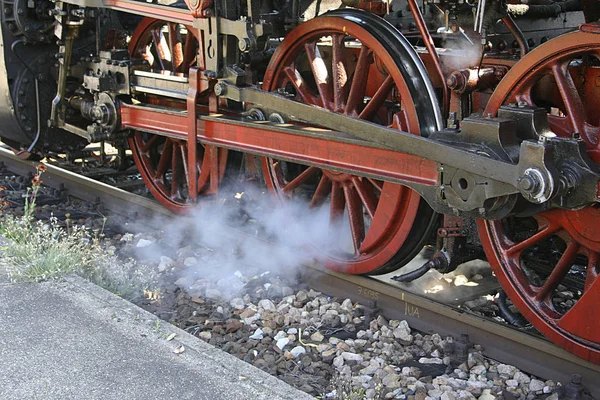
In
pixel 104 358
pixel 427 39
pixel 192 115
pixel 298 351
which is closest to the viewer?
pixel 104 358

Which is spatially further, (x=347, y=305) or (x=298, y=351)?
(x=347, y=305)

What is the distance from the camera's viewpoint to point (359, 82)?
448 centimetres

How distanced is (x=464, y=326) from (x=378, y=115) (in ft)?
5.25

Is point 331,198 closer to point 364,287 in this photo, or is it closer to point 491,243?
point 364,287

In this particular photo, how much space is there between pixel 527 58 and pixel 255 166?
88.5 inches

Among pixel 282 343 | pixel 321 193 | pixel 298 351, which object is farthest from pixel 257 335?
pixel 321 193

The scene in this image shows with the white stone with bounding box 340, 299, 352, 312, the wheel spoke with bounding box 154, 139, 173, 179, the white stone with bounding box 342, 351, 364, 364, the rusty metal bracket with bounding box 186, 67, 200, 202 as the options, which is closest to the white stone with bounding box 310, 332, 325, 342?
the white stone with bounding box 342, 351, 364, 364

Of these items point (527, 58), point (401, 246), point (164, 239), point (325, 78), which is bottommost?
point (164, 239)

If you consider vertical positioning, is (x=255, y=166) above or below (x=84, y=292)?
above

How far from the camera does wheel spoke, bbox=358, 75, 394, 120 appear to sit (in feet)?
14.0

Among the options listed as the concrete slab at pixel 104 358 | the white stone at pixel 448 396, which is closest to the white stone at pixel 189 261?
the concrete slab at pixel 104 358

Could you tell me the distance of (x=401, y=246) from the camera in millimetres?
4176

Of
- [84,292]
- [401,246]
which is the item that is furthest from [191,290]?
[401,246]

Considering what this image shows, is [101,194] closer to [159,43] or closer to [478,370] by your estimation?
[159,43]
